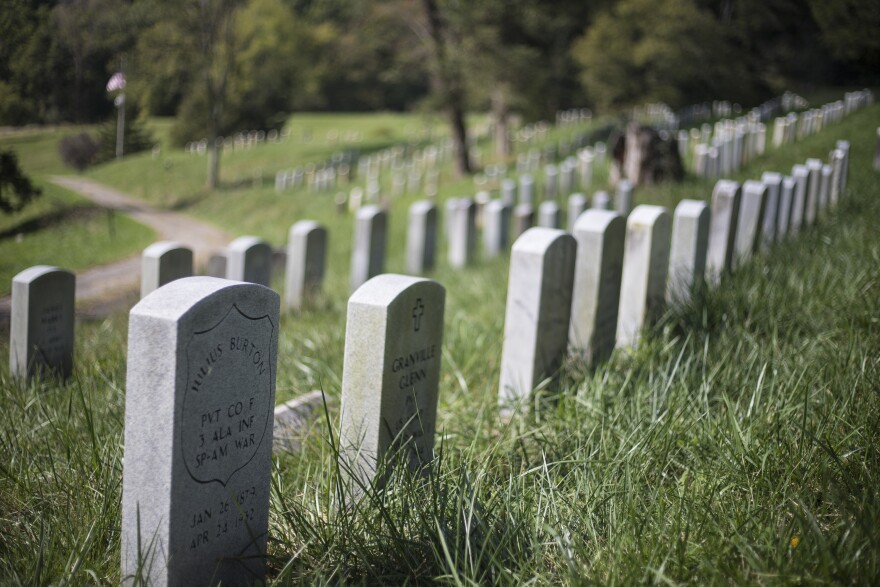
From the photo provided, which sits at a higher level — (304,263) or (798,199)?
(798,199)

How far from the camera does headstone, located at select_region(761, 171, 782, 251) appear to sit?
6927mm

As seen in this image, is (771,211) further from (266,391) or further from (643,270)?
(266,391)

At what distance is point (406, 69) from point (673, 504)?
55.1 ft

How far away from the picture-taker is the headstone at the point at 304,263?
24.3 ft

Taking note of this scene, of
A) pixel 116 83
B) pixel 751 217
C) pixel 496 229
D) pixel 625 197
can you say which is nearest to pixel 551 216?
pixel 496 229

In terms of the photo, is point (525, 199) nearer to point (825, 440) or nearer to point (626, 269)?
point (626, 269)

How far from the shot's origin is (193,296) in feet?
7.47

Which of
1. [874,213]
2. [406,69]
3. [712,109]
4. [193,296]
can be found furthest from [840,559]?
[712,109]

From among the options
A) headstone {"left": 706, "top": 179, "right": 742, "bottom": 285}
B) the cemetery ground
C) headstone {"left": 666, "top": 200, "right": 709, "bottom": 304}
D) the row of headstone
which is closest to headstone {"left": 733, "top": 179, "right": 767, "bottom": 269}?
the row of headstone

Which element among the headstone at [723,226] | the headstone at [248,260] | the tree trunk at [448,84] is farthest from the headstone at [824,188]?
the tree trunk at [448,84]

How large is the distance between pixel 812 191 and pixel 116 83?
269 inches

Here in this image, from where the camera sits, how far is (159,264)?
495 cm

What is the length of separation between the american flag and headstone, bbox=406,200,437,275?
5092 mm

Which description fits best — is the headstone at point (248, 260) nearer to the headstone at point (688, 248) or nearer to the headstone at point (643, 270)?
the headstone at point (643, 270)
